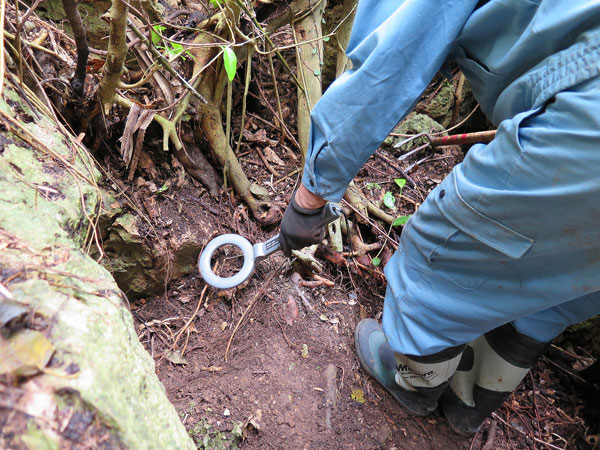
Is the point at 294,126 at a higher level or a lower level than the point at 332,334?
higher

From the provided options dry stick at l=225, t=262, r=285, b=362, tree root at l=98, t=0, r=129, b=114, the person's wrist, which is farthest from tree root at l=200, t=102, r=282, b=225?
the person's wrist

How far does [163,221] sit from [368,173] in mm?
1525

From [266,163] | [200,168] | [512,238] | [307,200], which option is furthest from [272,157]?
[512,238]

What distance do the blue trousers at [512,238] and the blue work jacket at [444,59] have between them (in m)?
0.09

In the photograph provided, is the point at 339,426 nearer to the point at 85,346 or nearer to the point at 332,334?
the point at 332,334

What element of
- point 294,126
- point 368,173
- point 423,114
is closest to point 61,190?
point 294,126

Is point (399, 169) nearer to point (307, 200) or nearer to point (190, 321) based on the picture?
point (307, 200)

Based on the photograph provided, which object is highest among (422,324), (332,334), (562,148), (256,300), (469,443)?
(562,148)

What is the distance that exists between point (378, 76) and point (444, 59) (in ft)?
0.70

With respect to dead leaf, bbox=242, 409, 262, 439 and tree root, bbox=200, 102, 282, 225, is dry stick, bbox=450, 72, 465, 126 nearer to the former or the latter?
tree root, bbox=200, 102, 282, 225

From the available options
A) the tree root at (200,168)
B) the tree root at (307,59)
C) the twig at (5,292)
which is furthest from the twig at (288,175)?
the twig at (5,292)

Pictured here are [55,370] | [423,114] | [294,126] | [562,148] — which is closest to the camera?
[55,370]

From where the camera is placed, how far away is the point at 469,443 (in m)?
1.88

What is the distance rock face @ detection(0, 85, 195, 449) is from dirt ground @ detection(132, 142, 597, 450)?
0.93 meters
